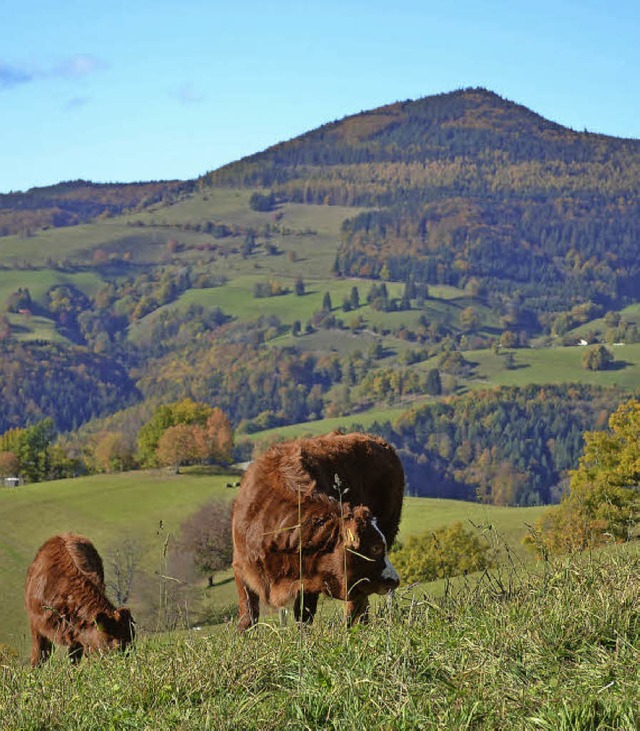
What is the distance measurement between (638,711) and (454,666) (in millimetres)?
1245

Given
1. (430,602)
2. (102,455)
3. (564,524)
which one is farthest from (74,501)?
(430,602)

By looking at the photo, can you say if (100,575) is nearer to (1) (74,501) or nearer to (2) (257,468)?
(2) (257,468)

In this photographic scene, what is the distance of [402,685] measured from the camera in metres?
5.43

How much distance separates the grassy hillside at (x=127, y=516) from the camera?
260ft

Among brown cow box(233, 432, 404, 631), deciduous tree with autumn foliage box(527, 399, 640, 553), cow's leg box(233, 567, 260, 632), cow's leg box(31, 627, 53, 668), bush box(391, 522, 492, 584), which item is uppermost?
brown cow box(233, 432, 404, 631)

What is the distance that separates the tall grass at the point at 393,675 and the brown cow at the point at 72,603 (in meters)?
4.93

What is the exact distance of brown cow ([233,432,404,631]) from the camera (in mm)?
9328

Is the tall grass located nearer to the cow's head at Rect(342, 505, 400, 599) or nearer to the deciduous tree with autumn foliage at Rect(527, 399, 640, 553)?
the cow's head at Rect(342, 505, 400, 599)

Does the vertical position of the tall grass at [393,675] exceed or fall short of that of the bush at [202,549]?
it exceeds it

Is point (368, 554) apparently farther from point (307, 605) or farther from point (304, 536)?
point (307, 605)

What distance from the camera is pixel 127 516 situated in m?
106

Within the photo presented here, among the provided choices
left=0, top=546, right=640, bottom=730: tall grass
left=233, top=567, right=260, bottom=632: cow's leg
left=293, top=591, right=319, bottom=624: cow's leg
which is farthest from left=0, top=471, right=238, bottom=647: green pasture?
left=0, top=546, right=640, bottom=730: tall grass

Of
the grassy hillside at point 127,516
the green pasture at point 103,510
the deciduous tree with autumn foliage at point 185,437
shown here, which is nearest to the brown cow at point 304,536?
the grassy hillside at point 127,516

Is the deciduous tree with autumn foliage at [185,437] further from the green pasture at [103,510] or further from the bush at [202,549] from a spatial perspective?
the bush at [202,549]
